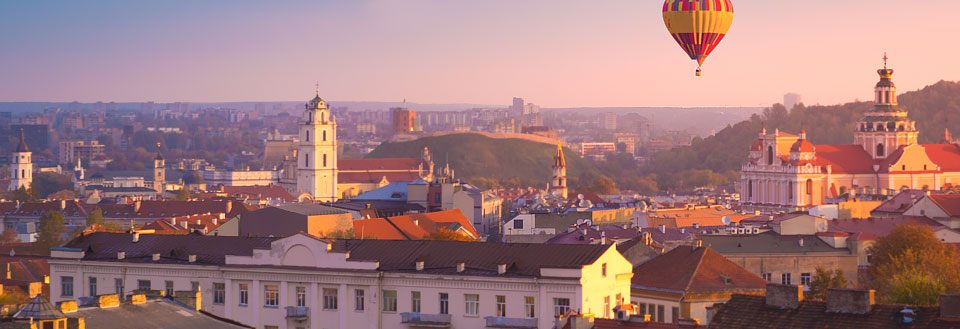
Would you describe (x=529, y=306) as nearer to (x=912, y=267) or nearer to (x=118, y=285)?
(x=118, y=285)

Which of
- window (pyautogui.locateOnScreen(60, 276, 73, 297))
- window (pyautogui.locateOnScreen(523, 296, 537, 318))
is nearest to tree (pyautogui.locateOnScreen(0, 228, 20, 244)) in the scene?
window (pyautogui.locateOnScreen(60, 276, 73, 297))

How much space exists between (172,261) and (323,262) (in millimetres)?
3540

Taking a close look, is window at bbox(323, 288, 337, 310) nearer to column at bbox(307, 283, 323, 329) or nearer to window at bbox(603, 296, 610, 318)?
column at bbox(307, 283, 323, 329)

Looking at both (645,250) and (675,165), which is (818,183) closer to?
(645,250)

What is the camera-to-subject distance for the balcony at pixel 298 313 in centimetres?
3709

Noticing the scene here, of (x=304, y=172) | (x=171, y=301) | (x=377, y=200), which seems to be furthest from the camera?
(x=304, y=172)

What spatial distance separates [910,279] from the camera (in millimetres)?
45375

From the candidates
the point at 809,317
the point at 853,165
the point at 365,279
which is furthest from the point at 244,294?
the point at 853,165

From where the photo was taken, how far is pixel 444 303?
36.1m

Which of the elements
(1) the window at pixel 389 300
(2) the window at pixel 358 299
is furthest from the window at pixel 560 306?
(2) the window at pixel 358 299

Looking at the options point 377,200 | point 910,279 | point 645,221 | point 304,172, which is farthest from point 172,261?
point 304,172

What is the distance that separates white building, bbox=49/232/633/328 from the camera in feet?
116

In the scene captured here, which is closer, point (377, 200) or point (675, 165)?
point (377, 200)

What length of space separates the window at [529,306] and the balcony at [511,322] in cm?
14
